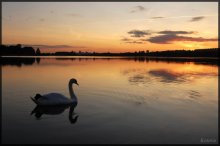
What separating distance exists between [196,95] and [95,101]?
Result: 5.48 meters

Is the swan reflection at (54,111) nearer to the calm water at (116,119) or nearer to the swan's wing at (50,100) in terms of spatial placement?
the calm water at (116,119)

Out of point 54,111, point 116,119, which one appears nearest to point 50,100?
point 54,111

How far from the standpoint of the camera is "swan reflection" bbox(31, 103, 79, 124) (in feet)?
32.1

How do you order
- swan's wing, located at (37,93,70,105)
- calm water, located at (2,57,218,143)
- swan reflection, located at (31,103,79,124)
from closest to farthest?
calm water, located at (2,57,218,143), swan reflection, located at (31,103,79,124), swan's wing, located at (37,93,70,105)

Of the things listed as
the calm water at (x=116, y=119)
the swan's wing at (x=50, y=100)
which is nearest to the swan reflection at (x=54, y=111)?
the calm water at (x=116, y=119)

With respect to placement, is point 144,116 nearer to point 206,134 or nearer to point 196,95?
point 206,134

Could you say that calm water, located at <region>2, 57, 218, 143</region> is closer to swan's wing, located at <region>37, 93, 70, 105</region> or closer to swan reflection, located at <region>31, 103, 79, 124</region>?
swan reflection, located at <region>31, 103, 79, 124</region>

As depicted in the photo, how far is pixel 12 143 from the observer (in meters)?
7.05

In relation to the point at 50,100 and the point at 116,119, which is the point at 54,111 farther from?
the point at 116,119

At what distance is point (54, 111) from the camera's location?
35.2 feet

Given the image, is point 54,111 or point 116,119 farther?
point 54,111

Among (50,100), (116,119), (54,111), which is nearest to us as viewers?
(116,119)

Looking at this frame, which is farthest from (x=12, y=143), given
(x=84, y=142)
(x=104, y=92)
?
(x=104, y=92)

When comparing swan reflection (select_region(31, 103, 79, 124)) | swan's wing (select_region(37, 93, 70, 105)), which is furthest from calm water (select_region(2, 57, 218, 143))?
swan's wing (select_region(37, 93, 70, 105))
